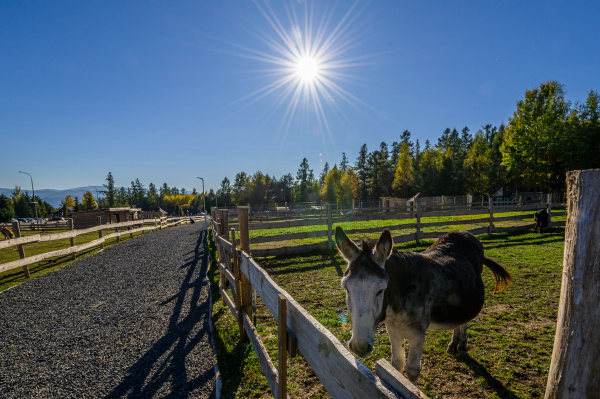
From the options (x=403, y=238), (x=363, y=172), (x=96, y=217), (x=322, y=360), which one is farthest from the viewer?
(x=363, y=172)

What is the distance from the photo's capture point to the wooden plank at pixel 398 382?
98cm

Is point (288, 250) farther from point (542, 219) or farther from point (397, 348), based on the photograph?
point (542, 219)

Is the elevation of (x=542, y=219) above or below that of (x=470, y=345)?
above

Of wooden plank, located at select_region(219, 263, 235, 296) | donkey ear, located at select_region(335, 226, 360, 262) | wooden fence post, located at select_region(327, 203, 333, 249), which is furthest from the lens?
wooden fence post, located at select_region(327, 203, 333, 249)

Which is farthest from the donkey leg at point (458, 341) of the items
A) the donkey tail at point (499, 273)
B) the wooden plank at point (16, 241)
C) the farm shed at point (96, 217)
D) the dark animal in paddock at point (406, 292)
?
the farm shed at point (96, 217)

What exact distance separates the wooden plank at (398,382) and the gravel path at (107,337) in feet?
9.70

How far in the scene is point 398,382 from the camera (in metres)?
1.02

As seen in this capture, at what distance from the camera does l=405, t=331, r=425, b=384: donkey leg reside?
268 centimetres

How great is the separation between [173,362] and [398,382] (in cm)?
403

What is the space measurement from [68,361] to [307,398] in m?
3.75

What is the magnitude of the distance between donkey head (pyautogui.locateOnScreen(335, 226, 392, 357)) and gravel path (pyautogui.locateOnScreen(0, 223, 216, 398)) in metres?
2.38

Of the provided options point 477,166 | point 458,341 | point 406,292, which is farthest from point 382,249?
point 477,166

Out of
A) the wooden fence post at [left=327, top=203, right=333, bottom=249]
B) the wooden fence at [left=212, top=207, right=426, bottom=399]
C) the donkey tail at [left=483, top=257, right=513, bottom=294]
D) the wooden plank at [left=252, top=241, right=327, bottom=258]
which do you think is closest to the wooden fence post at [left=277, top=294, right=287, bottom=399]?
the wooden fence at [left=212, top=207, right=426, bottom=399]

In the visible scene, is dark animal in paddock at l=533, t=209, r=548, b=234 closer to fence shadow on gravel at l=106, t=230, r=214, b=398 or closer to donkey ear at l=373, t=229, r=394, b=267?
donkey ear at l=373, t=229, r=394, b=267
